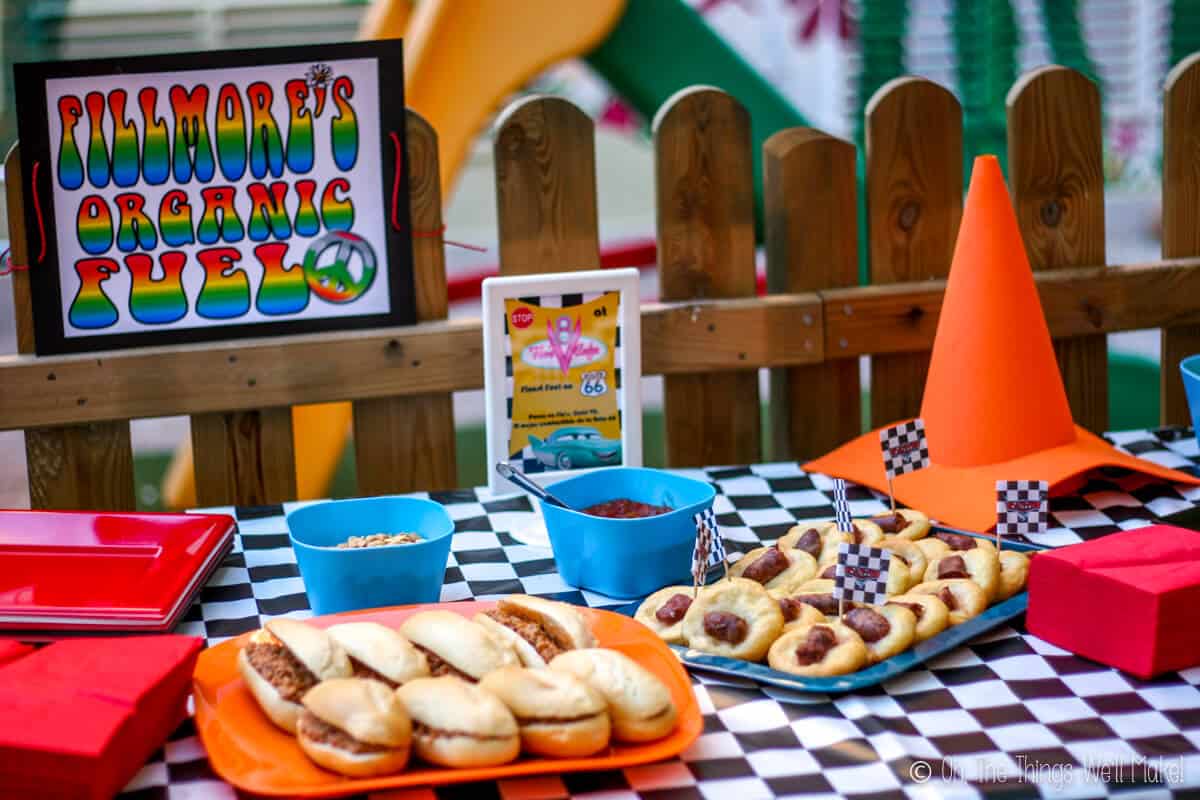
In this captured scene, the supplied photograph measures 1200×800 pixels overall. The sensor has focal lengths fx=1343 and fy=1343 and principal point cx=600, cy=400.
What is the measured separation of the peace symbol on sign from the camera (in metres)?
2.42

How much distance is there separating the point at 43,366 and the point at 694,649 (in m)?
1.42

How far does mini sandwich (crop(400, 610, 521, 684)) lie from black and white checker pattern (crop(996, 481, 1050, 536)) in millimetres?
816

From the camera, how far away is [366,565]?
165 cm

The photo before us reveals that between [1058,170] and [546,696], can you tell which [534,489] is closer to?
[546,696]

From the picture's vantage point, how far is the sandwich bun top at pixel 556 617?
57.0 inches

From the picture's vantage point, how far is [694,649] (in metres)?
1.55

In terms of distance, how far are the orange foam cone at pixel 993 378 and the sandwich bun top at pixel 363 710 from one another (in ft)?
3.58

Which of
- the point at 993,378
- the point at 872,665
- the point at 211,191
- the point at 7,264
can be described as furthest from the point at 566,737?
the point at 7,264

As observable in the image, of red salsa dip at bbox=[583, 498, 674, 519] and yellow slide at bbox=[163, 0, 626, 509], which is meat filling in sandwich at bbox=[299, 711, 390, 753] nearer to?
red salsa dip at bbox=[583, 498, 674, 519]

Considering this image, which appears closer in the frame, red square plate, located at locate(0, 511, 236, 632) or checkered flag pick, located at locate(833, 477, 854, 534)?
red square plate, located at locate(0, 511, 236, 632)

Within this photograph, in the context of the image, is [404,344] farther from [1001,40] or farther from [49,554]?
[1001,40]

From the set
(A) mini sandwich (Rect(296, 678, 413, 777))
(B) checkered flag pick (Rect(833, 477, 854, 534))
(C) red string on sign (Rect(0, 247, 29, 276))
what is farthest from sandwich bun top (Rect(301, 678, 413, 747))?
(C) red string on sign (Rect(0, 247, 29, 276))

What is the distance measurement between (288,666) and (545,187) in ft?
4.53

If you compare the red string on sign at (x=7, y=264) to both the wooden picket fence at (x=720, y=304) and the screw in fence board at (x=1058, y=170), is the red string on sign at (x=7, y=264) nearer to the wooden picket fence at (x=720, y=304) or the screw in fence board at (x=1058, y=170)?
the wooden picket fence at (x=720, y=304)
